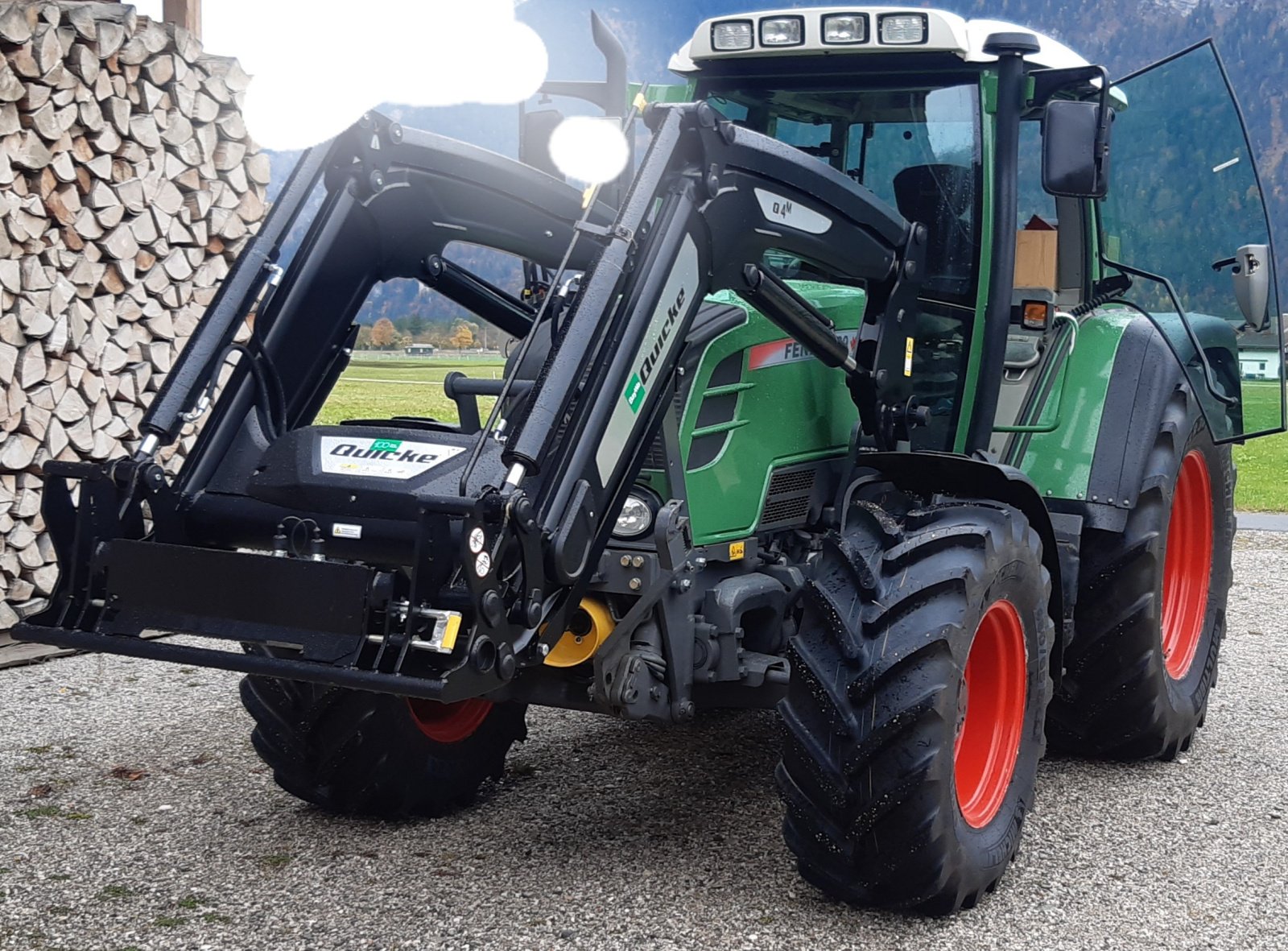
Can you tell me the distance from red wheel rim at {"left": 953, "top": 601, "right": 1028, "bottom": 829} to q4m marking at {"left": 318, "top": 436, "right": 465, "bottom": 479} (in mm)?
1503

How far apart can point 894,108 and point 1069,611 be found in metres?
1.61

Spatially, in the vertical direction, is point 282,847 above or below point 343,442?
below

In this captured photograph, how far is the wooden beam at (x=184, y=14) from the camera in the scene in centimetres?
690

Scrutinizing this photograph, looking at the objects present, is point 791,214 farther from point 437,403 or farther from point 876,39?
point 437,403

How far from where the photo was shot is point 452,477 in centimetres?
317

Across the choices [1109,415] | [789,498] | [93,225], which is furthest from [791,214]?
[93,225]

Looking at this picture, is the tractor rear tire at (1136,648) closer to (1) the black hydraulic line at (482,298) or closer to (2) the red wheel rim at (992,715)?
(2) the red wheel rim at (992,715)

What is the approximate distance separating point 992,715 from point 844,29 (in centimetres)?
195

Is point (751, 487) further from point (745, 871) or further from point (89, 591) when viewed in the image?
point (89, 591)

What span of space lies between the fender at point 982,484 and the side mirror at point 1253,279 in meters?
1.19

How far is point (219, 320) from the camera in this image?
11.2 ft

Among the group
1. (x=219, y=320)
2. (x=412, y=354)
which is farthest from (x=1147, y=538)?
(x=412, y=354)

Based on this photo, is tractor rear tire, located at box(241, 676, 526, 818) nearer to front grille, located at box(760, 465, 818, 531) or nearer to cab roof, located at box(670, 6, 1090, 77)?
front grille, located at box(760, 465, 818, 531)

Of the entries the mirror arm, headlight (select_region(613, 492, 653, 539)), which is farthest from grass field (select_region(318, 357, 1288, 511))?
the mirror arm
